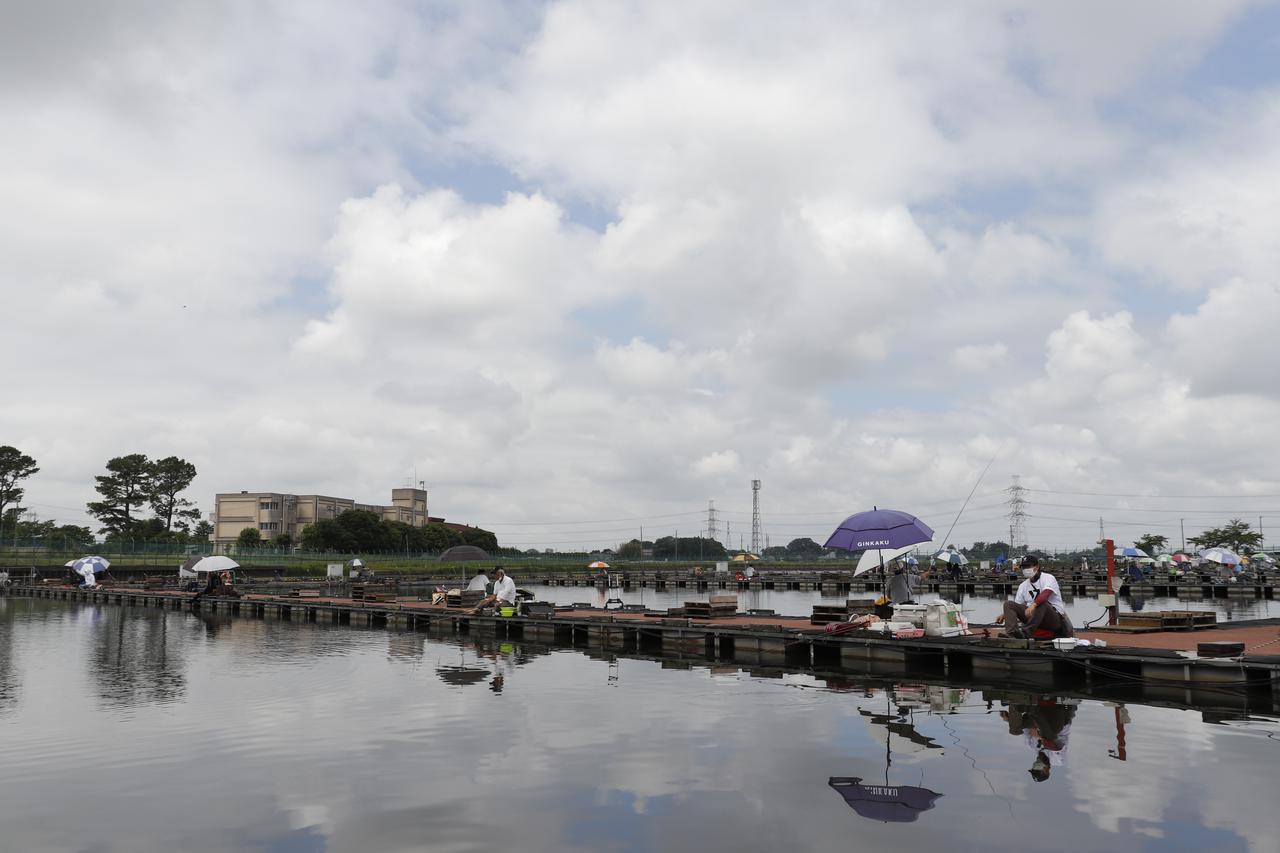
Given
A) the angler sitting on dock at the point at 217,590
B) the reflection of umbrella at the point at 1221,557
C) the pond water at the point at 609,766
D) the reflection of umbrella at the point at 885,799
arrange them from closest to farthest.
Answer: the pond water at the point at 609,766, the reflection of umbrella at the point at 885,799, the angler sitting on dock at the point at 217,590, the reflection of umbrella at the point at 1221,557

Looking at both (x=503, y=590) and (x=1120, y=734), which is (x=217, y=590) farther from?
(x=1120, y=734)

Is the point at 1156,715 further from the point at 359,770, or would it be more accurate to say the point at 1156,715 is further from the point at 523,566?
the point at 523,566

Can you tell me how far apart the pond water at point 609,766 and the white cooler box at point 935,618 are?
282 centimetres

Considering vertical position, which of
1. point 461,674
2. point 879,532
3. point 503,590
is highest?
point 879,532

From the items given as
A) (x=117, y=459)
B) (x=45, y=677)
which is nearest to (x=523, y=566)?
(x=117, y=459)

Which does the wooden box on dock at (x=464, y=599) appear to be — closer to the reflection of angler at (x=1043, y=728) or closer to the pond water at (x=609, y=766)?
the pond water at (x=609, y=766)

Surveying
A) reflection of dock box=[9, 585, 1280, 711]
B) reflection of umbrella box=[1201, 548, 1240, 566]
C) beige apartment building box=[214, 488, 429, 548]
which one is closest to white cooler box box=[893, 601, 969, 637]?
reflection of dock box=[9, 585, 1280, 711]

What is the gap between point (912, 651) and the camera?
2269cm

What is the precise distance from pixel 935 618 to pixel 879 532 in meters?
2.59

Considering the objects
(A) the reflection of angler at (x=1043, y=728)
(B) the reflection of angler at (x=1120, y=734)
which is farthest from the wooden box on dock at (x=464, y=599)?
(B) the reflection of angler at (x=1120, y=734)

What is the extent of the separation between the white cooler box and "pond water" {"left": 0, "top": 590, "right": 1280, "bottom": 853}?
2818 mm

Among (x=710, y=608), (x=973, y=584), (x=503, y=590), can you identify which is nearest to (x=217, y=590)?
(x=503, y=590)

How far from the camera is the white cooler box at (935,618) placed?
23000mm

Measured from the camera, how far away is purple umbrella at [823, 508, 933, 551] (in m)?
22.9
